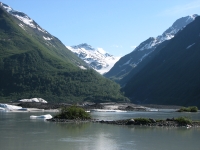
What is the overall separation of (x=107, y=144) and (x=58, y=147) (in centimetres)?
554

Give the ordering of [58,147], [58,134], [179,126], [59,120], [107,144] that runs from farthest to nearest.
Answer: [59,120], [179,126], [58,134], [107,144], [58,147]

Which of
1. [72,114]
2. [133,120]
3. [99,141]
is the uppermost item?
[72,114]

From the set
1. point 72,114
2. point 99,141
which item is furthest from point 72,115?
point 99,141

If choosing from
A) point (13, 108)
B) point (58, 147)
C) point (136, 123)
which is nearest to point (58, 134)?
point (58, 147)

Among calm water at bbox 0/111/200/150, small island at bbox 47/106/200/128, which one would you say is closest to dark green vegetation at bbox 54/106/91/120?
small island at bbox 47/106/200/128

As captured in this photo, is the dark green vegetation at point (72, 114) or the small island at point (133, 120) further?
the dark green vegetation at point (72, 114)

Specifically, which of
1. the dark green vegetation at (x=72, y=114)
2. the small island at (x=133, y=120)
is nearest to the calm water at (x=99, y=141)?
the small island at (x=133, y=120)

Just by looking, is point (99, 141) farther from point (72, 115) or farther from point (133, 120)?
point (72, 115)

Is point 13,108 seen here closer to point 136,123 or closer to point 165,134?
point 136,123

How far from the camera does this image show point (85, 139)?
4200cm

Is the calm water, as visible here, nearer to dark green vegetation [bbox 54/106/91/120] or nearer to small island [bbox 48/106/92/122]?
small island [bbox 48/106/92/122]

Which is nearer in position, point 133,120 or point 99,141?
point 99,141

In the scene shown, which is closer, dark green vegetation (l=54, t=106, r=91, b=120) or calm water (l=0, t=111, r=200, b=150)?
calm water (l=0, t=111, r=200, b=150)

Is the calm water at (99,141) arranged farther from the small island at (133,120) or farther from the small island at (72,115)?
the small island at (72,115)
